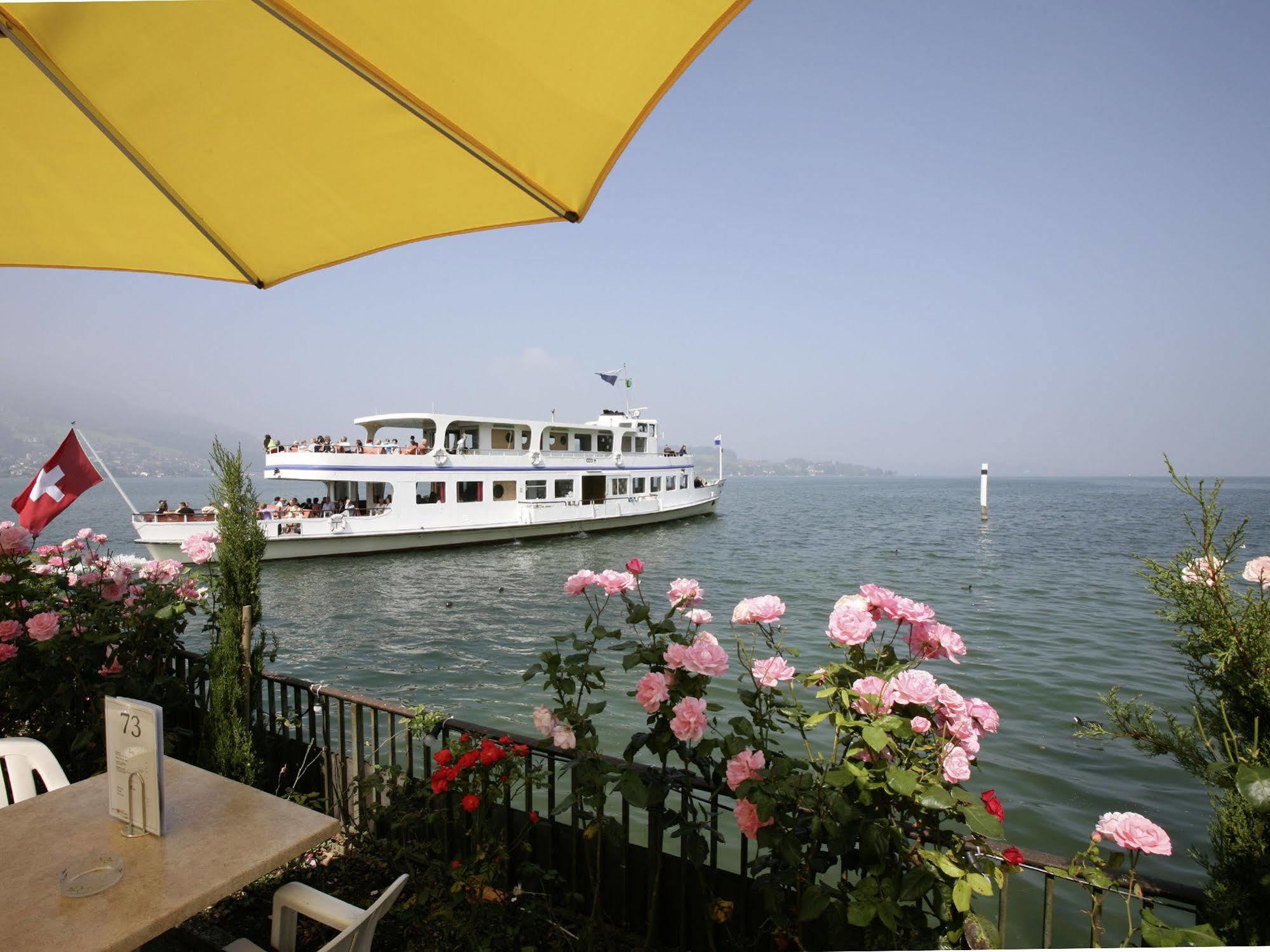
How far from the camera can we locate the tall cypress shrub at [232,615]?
3693mm

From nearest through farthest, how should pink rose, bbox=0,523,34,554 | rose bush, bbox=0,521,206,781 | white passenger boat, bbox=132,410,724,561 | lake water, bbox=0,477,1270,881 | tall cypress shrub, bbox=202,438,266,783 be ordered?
tall cypress shrub, bbox=202,438,266,783, rose bush, bbox=0,521,206,781, pink rose, bbox=0,523,34,554, lake water, bbox=0,477,1270,881, white passenger boat, bbox=132,410,724,561

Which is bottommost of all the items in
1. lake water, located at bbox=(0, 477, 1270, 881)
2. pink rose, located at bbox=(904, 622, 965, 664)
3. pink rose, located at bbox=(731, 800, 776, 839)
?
lake water, located at bbox=(0, 477, 1270, 881)

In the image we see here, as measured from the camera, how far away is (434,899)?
286 cm

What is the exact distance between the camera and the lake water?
22.0 feet

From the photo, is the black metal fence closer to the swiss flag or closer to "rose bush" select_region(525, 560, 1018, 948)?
"rose bush" select_region(525, 560, 1018, 948)

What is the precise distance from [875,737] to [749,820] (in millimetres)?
513

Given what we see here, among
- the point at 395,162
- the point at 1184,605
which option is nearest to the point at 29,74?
the point at 395,162

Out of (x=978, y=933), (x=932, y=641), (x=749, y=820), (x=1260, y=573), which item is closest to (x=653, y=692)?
(x=749, y=820)

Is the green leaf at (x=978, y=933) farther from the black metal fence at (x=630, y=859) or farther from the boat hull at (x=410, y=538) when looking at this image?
the boat hull at (x=410, y=538)

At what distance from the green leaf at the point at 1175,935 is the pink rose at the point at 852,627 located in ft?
3.01

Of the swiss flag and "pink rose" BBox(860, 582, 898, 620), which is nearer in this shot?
"pink rose" BBox(860, 582, 898, 620)

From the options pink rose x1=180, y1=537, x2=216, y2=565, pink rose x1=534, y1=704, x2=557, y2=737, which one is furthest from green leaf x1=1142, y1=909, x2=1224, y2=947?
pink rose x1=180, y1=537, x2=216, y2=565

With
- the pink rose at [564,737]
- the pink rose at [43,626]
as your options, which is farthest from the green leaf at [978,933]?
the pink rose at [43,626]

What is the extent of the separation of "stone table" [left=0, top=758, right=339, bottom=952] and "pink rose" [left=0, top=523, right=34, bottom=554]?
246cm
